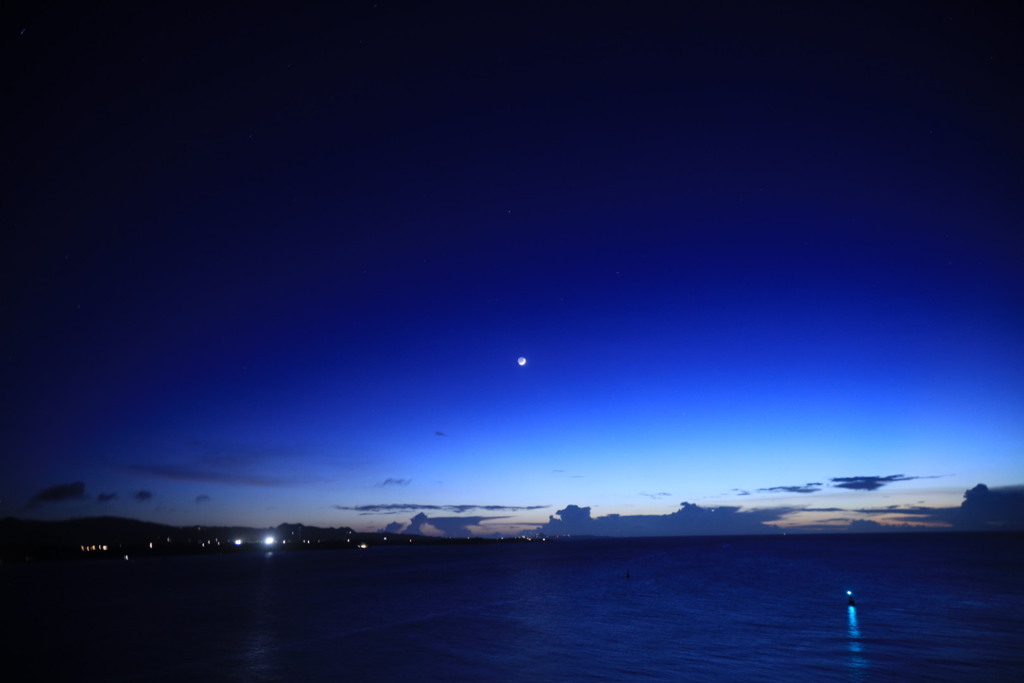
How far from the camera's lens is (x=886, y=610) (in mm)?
55156

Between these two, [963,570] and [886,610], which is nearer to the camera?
[886,610]

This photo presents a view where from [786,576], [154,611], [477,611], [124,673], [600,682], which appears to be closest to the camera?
[600,682]

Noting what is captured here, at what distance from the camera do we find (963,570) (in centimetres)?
10456

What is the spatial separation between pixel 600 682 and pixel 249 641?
94.9 ft

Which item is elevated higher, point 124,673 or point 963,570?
point 124,673

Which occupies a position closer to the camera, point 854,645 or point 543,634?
point 854,645

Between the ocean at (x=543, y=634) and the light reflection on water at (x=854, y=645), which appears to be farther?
the ocean at (x=543, y=634)

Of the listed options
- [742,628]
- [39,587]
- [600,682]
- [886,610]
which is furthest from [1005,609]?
[39,587]

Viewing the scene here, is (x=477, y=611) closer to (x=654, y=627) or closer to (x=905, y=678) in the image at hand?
(x=654, y=627)

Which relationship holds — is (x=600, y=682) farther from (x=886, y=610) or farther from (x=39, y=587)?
(x=39, y=587)

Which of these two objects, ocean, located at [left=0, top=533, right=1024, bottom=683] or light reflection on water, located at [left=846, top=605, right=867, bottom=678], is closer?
light reflection on water, located at [left=846, top=605, right=867, bottom=678]

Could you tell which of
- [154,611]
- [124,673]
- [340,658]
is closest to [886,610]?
[340,658]

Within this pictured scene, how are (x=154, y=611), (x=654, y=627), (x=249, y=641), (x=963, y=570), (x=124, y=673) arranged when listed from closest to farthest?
(x=124, y=673)
(x=249, y=641)
(x=654, y=627)
(x=154, y=611)
(x=963, y=570)

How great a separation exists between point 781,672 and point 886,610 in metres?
31.6
